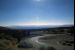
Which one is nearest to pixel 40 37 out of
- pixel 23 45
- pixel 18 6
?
pixel 23 45

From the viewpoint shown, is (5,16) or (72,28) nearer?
(72,28)

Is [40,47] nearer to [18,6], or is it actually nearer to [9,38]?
[9,38]

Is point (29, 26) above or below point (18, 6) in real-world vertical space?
below

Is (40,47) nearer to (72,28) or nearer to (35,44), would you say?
(35,44)

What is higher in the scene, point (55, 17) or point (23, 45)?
point (55, 17)

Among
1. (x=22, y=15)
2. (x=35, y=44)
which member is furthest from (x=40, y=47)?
(x=22, y=15)

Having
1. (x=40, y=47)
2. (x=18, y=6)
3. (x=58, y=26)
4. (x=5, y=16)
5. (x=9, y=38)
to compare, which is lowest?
(x=40, y=47)

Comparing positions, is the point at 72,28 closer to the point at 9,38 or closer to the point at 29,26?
the point at 29,26

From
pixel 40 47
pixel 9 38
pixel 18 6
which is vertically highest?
pixel 18 6
